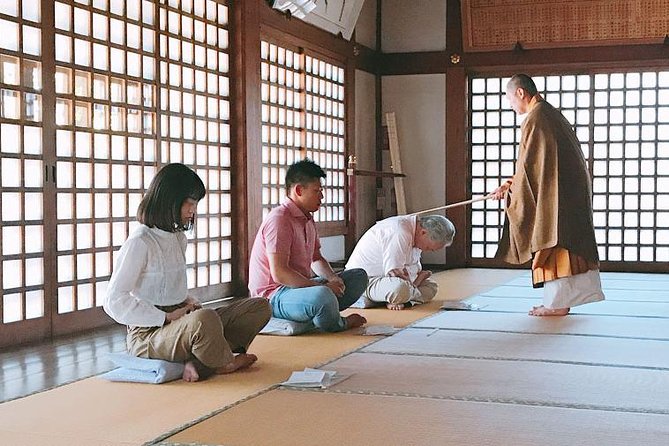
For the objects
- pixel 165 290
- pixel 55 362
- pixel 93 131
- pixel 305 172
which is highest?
pixel 93 131

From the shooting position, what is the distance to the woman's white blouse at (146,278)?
3.34 metres

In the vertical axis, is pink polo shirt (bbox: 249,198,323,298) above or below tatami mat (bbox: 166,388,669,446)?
above

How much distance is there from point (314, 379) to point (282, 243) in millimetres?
1205

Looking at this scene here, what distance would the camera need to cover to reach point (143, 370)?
137 inches

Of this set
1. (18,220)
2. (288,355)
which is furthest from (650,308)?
(18,220)

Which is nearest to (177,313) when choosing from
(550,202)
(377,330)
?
(377,330)

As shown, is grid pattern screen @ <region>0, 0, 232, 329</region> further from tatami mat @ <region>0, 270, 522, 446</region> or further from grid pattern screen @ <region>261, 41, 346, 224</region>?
tatami mat @ <region>0, 270, 522, 446</region>

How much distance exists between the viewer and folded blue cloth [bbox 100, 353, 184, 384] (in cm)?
344

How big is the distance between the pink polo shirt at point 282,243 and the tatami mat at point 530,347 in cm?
62

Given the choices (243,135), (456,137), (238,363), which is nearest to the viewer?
(238,363)

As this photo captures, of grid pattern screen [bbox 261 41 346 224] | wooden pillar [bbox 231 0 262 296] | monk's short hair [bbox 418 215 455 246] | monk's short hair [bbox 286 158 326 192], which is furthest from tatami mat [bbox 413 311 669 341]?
grid pattern screen [bbox 261 41 346 224]

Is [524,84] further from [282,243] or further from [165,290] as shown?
[165,290]

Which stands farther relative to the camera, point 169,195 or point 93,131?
point 93,131

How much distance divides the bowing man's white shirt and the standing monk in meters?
0.59
